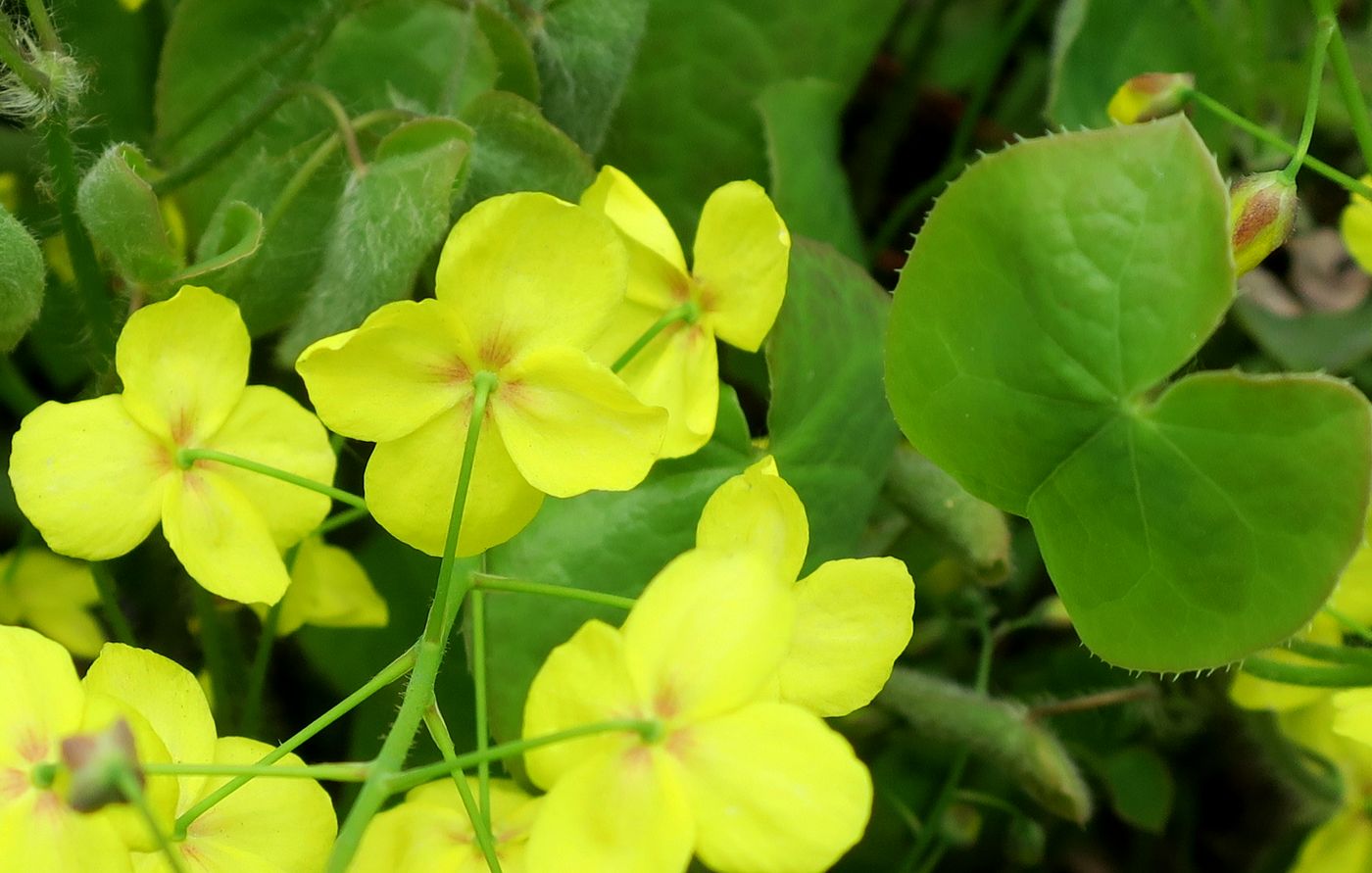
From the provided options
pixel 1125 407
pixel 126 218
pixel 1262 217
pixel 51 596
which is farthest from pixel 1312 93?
pixel 51 596

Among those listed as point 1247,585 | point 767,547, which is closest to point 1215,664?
point 1247,585

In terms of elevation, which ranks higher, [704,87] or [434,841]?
[704,87]

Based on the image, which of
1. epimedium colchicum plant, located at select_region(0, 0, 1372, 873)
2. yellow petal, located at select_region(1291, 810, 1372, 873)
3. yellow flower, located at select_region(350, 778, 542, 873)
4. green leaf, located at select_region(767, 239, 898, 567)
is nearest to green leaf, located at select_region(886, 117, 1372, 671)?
epimedium colchicum plant, located at select_region(0, 0, 1372, 873)

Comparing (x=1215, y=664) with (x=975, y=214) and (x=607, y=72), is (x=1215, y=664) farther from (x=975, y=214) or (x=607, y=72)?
(x=607, y=72)

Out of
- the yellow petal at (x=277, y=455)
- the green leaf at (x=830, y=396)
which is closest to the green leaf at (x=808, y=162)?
the green leaf at (x=830, y=396)

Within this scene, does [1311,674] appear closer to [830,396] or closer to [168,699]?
[830,396]

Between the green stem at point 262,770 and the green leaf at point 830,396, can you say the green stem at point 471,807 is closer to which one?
the green stem at point 262,770

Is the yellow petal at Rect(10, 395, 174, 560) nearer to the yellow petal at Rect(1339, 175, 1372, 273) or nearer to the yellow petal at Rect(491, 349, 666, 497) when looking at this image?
the yellow petal at Rect(491, 349, 666, 497)
